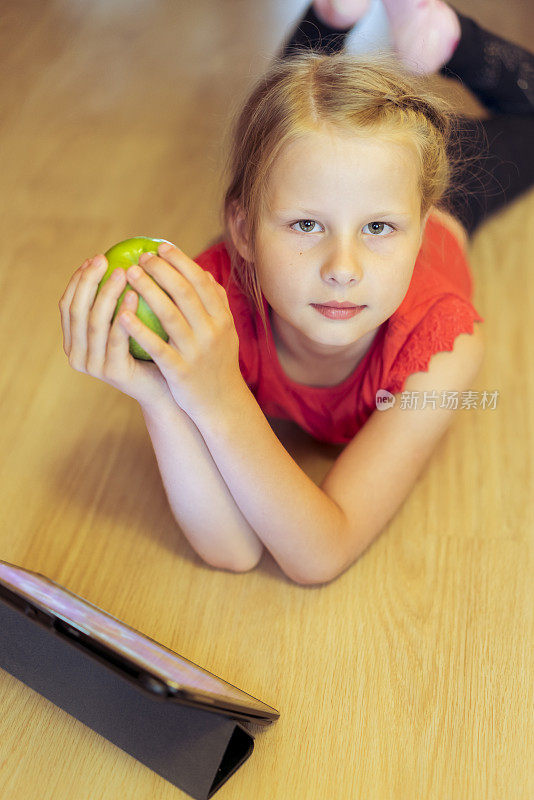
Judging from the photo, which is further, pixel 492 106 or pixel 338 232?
pixel 492 106

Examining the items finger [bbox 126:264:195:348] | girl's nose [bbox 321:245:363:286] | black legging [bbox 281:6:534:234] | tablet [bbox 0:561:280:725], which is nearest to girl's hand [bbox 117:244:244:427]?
finger [bbox 126:264:195:348]

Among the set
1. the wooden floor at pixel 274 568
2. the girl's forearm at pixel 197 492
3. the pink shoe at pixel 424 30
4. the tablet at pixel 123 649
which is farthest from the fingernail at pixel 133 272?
the pink shoe at pixel 424 30

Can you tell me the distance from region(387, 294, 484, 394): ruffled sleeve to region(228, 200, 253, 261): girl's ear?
0.20 m

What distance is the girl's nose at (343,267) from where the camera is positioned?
2.60ft

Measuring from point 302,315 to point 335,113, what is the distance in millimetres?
191

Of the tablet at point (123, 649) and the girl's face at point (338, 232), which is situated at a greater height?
the girl's face at point (338, 232)

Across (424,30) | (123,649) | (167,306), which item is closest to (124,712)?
(123,649)

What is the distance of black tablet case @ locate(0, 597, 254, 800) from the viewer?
0.66 m

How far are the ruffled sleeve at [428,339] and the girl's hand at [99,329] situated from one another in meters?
0.30

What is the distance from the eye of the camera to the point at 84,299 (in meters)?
0.74

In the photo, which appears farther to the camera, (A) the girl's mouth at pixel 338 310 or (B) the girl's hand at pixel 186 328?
(A) the girl's mouth at pixel 338 310

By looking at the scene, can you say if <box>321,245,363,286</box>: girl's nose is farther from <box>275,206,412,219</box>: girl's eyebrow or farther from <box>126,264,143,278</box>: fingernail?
<box>126,264,143,278</box>: fingernail

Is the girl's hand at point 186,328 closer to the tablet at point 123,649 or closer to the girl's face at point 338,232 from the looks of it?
the girl's face at point 338,232

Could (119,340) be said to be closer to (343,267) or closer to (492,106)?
(343,267)
